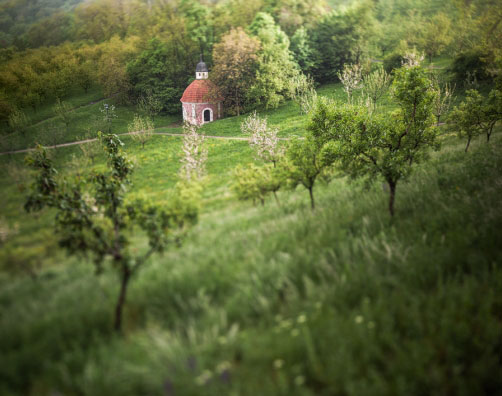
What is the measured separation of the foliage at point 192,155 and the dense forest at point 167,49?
0.73 meters

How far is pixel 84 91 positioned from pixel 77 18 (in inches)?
62.8

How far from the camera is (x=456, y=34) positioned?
21.5 m

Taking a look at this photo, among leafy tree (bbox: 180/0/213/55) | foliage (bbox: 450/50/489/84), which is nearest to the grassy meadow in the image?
leafy tree (bbox: 180/0/213/55)

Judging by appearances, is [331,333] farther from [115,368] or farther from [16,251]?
[16,251]

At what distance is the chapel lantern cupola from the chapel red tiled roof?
0.47 feet

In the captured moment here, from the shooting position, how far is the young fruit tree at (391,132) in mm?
6418

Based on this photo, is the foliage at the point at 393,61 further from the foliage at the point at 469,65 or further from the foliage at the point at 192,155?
the foliage at the point at 192,155

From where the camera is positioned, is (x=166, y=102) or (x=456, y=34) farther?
(x=456, y=34)

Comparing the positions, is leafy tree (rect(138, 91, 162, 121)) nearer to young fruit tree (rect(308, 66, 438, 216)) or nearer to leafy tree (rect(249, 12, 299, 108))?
leafy tree (rect(249, 12, 299, 108))

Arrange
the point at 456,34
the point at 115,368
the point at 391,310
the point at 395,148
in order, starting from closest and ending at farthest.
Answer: the point at 115,368
the point at 391,310
the point at 395,148
the point at 456,34

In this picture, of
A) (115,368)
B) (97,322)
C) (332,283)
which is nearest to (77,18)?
(97,322)

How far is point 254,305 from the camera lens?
3.18 meters

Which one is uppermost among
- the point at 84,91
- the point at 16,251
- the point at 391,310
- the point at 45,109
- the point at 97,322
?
the point at 84,91

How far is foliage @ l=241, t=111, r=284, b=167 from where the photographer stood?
740 cm
